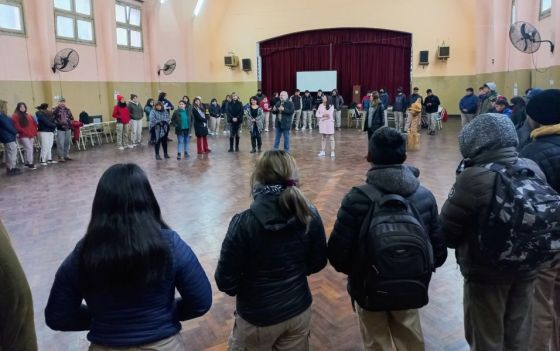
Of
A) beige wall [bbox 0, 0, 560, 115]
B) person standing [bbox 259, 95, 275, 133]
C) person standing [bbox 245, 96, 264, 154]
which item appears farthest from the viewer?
person standing [bbox 259, 95, 275, 133]

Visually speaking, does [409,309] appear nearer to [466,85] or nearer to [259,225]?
[259,225]

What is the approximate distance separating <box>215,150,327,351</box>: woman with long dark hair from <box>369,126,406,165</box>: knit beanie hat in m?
0.42

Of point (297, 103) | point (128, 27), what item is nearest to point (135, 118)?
point (128, 27)

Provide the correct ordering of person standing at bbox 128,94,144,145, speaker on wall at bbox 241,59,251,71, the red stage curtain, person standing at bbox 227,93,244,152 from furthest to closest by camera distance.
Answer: speaker on wall at bbox 241,59,251,71, the red stage curtain, person standing at bbox 128,94,144,145, person standing at bbox 227,93,244,152

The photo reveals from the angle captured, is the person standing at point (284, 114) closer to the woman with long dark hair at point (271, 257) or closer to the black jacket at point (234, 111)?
the black jacket at point (234, 111)

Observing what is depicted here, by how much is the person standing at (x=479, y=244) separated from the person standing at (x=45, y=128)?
380 inches

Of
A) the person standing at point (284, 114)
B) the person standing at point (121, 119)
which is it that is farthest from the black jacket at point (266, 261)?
the person standing at point (121, 119)

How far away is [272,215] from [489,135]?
1108 mm

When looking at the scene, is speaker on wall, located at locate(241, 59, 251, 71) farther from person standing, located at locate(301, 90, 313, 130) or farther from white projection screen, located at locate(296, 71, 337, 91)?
person standing, located at locate(301, 90, 313, 130)

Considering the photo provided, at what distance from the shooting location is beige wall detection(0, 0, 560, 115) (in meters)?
11.7

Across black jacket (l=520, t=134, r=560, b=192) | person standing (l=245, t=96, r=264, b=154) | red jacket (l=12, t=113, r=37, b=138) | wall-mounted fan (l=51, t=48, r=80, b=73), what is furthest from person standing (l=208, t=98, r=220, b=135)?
black jacket (l=520, t=134, r=560, b=192)

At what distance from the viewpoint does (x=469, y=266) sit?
2.16 metres

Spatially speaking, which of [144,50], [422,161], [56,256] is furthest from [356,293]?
[144,50]

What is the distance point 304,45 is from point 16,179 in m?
14.1
